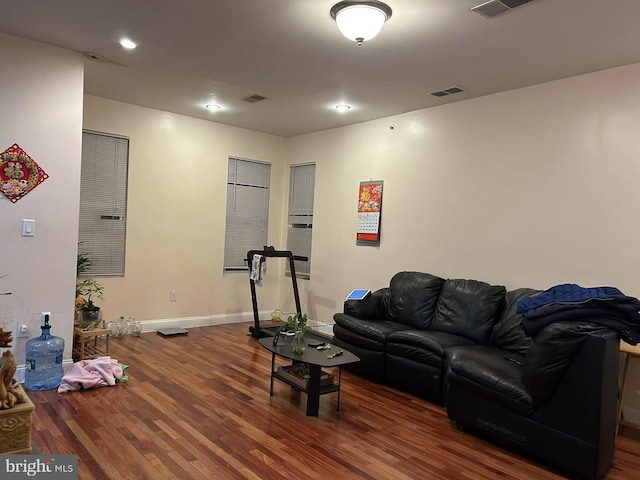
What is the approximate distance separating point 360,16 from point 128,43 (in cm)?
188

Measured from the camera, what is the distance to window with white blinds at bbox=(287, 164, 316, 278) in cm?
618

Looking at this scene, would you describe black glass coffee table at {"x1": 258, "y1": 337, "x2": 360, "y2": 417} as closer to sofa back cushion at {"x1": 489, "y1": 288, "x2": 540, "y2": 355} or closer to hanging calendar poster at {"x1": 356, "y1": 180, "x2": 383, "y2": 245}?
sofa back cushion at {"x1": 489, "y1": 288, "x2": 540, "y2": 355}

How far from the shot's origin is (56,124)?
358cm

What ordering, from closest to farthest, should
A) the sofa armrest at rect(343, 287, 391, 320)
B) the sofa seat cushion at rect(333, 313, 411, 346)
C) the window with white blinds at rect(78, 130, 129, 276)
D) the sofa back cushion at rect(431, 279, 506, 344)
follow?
the sofa back cushion at rect(431, 279, 506, 344)
the sofa seat cushion at rect(333, 313, 411, 346)
the sofa armrest at rect(343, 287, 391, 320)
the window with white blinds at rect(78, 130, 129, 276)

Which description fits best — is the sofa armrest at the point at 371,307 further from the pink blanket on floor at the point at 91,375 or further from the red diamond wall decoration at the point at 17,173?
the red diamond wall decoration at the point at 17,173

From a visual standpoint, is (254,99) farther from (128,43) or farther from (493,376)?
(493,376)

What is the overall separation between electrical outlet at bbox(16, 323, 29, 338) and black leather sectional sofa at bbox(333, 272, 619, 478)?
2.65 m

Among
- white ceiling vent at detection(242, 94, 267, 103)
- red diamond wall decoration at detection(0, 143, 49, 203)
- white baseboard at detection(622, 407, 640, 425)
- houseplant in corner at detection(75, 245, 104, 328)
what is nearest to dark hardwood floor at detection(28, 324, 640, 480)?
white baseboard at detection(622, 407, 640, 425)

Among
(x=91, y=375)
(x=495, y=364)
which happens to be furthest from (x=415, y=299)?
(x=91, y=375)

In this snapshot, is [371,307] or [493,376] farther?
[371,307]

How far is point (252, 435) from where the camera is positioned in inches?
111

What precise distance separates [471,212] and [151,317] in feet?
12.7

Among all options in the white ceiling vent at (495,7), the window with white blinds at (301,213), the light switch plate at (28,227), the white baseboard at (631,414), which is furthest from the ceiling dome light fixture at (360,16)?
the window with white blinds at (301,213)

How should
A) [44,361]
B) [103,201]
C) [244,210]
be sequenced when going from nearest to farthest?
1. [44,361]
2. [103,201]
3. [244,210]
